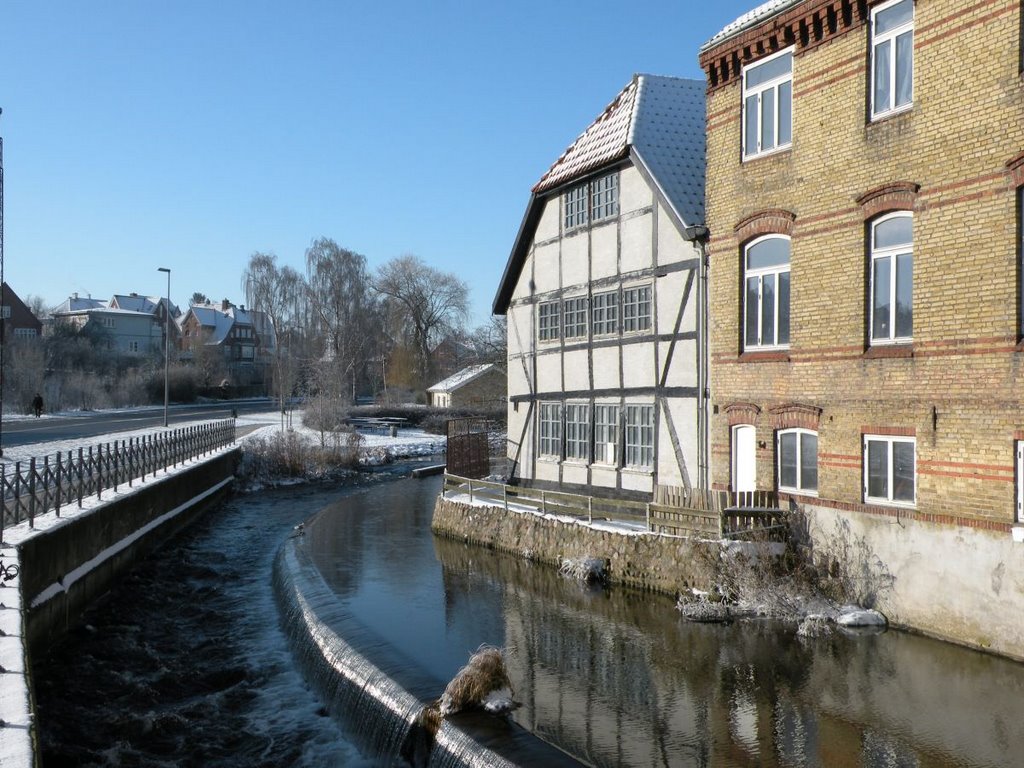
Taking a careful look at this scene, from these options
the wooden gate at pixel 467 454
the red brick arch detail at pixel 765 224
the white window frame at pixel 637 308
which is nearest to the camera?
the red brick arch detail at pixel 765 224

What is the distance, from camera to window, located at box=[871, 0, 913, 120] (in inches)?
481

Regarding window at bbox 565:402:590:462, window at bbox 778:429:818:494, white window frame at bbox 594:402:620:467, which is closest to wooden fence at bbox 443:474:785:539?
window at bbox 778:429:818:494

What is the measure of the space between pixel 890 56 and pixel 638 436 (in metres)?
9.06

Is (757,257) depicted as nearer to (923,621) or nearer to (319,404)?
(923,621)

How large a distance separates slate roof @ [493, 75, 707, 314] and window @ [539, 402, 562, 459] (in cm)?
431

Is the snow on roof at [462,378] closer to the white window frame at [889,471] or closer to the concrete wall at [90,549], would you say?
the concrete wall at [90,549]

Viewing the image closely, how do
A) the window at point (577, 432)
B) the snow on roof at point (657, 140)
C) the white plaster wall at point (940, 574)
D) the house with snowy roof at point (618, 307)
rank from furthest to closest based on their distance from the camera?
the window at point (577, 432) < the snow on roof at point (657, 140) < the house with snowy roof at point (618, 307) < the white plaster wall at point (940, 574)

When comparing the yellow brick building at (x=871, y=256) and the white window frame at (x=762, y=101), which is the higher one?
the white window frame at (x=762, y=101)

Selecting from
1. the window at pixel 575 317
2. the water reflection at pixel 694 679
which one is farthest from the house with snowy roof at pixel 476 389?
the water reflection at pixel 694 679

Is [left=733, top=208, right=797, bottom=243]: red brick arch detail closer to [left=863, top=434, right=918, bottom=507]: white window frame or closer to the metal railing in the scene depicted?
[left=863, top=434, right=918, bottom=507]: white window frame

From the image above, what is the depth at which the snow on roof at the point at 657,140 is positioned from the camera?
17688 mm

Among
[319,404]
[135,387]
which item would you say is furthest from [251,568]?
[135,387]

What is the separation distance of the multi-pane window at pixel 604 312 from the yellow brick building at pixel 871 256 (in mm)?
3815

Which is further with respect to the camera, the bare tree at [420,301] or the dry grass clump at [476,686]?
the bare tree at [420,301]
